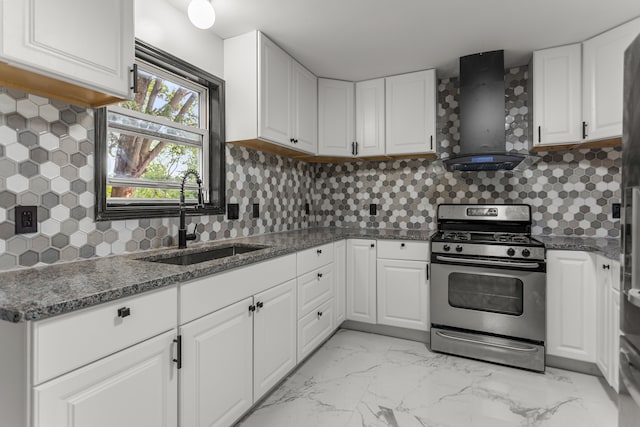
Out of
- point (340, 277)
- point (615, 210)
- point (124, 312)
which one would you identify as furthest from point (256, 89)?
point (615, 210)

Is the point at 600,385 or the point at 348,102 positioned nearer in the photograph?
the point at 600,385

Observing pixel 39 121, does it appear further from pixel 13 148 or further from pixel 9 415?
pixel 9 415

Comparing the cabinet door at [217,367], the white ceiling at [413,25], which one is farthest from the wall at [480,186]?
the cabinet door at [217,367]

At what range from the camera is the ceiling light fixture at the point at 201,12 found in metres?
1.67

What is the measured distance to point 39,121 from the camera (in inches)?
55.6

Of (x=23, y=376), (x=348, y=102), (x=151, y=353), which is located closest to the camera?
(x=23, y=376)

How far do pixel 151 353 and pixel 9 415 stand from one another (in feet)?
1.23

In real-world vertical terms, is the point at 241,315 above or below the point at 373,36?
below

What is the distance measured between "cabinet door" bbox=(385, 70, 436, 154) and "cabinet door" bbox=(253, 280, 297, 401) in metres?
1.67

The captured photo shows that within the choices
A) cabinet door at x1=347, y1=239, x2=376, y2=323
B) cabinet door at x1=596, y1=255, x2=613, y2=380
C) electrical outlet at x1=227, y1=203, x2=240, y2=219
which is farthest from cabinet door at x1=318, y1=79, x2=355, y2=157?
cabinet door at x1=596, y1=255, x2=613, y2=380

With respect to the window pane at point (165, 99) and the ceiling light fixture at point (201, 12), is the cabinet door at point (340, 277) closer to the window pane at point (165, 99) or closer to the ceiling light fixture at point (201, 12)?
the window pane at point (165, 99)

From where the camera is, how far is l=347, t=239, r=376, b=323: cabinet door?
2.88 meters

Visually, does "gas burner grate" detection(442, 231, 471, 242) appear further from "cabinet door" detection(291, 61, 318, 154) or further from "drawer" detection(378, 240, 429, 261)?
"cabinet door" detection(291, 61, 318, 154)

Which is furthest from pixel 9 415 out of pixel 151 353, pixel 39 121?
pixel 39 121
